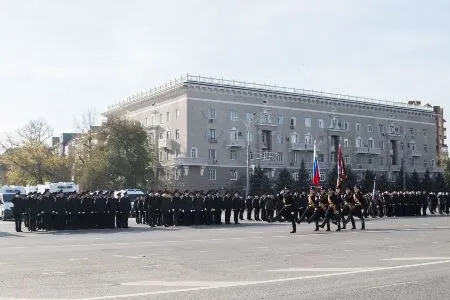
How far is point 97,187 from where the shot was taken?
248 feet

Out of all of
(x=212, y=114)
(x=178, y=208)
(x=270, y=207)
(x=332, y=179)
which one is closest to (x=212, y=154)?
(x=212, y=114)

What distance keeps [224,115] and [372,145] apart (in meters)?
27.4

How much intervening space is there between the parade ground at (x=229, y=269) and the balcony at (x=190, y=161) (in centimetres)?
5751

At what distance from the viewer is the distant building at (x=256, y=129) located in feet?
261

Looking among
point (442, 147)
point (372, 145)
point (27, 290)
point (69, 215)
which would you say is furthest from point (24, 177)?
point (442, 147)

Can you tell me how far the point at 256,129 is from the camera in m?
83.4

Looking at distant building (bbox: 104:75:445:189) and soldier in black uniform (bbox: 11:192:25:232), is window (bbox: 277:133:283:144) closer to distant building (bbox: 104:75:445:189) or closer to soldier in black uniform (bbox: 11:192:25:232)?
distant building (bbox: 104:75:445:189)

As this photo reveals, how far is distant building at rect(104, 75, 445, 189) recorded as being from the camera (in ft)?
261

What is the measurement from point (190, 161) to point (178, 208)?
4836cm

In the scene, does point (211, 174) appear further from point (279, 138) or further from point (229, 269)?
point (229, 269)

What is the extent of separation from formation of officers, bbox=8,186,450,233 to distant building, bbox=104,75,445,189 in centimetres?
4389

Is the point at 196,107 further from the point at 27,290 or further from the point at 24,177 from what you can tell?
the point at 27,290

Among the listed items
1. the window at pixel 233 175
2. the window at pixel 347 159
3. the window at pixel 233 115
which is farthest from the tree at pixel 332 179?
the window at pixel 233 115

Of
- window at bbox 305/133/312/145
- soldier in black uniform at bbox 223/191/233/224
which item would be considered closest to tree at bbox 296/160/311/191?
window at bbox 305/133/312/145
